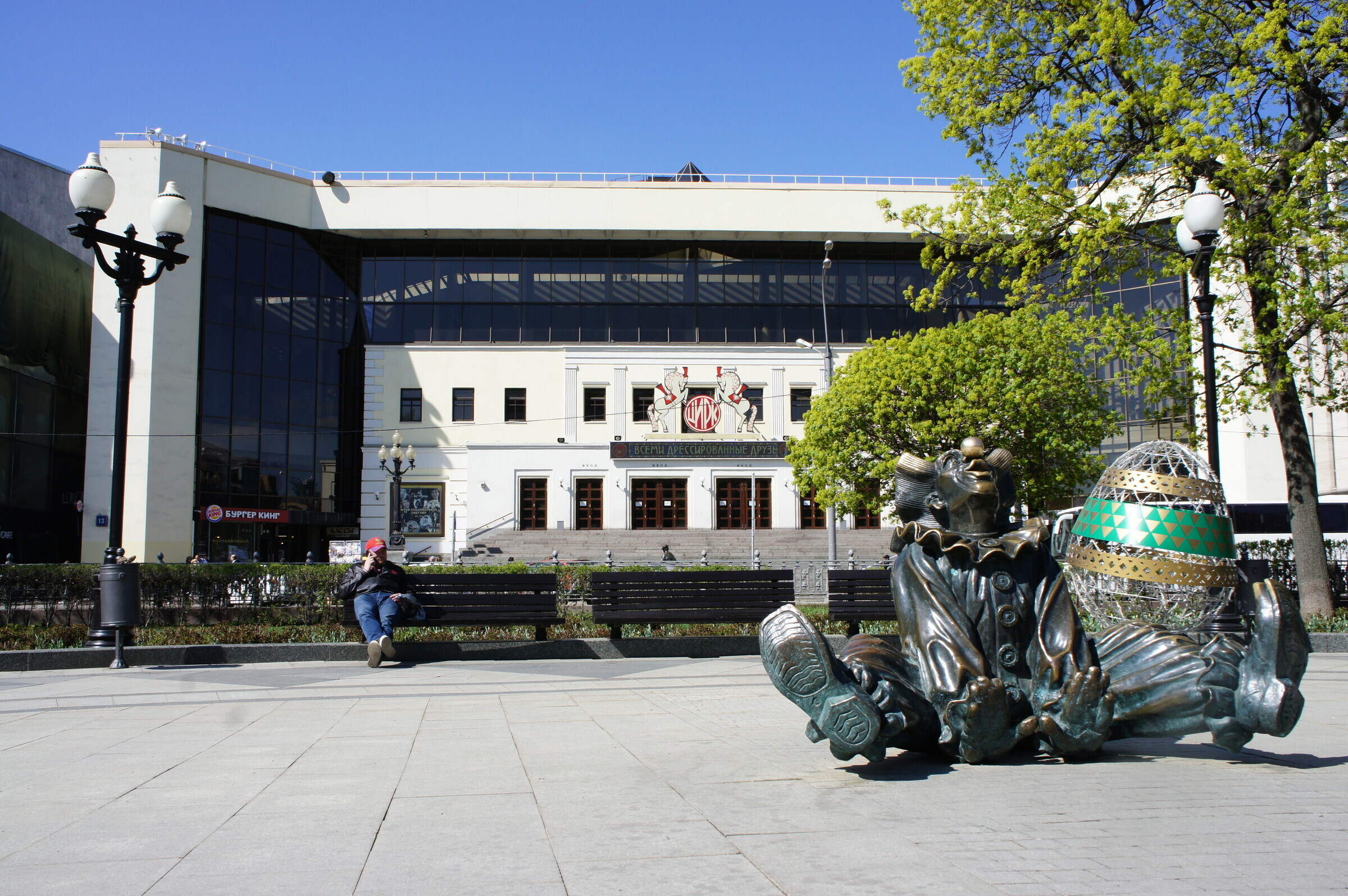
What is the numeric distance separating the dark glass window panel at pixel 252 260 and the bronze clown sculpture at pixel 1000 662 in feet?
134

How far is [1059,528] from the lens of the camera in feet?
20.4

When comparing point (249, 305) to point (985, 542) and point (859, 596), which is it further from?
point (985, 542)

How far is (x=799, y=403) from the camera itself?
4384cm

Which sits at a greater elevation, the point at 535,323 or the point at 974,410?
the point at 535,323

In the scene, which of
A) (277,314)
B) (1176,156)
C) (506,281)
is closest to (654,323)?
(506,281)

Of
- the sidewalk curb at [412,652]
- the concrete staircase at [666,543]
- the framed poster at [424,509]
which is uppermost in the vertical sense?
the framed poster at [424,509]

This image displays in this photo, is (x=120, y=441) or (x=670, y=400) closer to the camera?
(x=120, y=441)

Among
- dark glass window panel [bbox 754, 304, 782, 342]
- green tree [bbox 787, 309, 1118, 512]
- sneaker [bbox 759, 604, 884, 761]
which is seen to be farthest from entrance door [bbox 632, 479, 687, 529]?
sneaker [bbox 759, 604, 884, 761]

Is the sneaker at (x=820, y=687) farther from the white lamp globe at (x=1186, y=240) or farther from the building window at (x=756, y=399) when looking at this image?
the building window at (x=756, y=399)

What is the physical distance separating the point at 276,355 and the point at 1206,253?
38.1 meters

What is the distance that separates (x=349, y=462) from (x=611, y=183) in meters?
17.7

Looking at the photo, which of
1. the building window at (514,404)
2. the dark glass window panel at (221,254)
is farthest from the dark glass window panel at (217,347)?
the building window at (514,404)

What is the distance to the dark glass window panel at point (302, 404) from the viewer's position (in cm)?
4069

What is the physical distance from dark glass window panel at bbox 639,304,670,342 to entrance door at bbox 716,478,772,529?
24.5 feet
